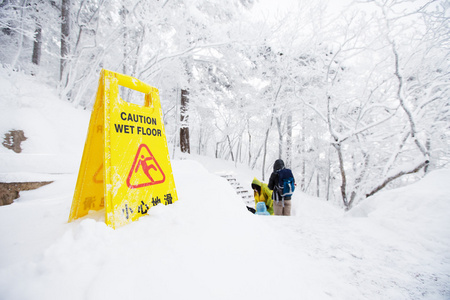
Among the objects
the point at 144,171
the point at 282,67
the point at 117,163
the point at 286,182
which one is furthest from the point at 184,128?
the point at 117,163

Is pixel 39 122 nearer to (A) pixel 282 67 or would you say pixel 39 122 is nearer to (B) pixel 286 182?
(B) pixel 286 182

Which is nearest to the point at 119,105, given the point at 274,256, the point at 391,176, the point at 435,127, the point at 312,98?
the point at 274,256

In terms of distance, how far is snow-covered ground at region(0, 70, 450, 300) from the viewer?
2.76ft

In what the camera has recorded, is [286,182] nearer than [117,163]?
No

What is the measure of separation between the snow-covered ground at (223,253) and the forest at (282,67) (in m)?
3.57

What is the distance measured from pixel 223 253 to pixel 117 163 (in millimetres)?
991

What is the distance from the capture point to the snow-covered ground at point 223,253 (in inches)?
33.1

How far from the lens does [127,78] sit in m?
1.54

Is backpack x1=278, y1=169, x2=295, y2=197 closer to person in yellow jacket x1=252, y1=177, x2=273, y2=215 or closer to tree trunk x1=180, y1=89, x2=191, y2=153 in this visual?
person in yellow jacket x1=252, y1=177, x2=273, y2=215

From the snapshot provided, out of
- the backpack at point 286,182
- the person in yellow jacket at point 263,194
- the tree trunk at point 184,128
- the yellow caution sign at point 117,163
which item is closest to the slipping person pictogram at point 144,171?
the yellow caution sign at point 117,163

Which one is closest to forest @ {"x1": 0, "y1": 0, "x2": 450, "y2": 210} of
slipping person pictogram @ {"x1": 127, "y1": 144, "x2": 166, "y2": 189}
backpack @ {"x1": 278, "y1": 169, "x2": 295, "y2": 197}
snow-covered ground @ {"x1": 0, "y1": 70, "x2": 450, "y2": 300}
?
backpack @ {"x1": 278, "y1": 169, "x2": 295, "y2": 197}

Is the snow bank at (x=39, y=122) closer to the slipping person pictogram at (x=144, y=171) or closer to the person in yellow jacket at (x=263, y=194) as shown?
the slipping person pictogram at (x=144, y=171)

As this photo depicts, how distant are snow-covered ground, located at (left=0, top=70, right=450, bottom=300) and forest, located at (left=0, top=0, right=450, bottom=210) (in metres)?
3.57

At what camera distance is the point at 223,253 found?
1.15 metres
